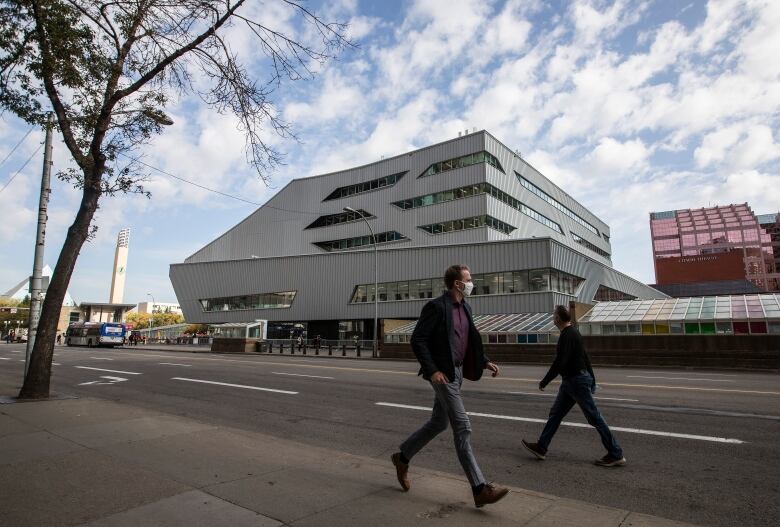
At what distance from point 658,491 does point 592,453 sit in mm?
1325

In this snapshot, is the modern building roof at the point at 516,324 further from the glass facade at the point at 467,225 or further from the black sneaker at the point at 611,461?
the black sneaker at the point at 611,461

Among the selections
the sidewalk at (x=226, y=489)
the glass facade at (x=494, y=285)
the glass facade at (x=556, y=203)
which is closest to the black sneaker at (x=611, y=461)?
the sidewalk at (x=226, y=489)

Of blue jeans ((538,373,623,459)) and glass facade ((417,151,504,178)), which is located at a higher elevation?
glass facade ((417,151,504,178))

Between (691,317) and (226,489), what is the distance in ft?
77.8

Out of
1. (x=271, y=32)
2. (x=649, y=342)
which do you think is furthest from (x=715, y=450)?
(x=649, y=342)

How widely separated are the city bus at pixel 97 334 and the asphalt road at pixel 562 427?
1682 inches

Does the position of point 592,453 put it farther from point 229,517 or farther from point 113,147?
point 113,147

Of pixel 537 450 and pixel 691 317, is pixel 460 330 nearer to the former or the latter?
pixel 537 450

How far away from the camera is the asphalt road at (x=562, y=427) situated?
4375 millimetres

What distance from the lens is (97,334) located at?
51.8 meters

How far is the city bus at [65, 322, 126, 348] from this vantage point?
51.0m

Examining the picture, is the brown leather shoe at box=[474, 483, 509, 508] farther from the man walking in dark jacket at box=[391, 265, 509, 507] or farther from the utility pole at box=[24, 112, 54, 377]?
the utility pole at box=[24, 112, 54, 377]

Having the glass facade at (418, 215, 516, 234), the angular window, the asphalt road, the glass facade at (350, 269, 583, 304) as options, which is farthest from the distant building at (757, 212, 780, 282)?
the asphalt road

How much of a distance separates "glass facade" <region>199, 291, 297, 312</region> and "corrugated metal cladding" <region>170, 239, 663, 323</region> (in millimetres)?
491
